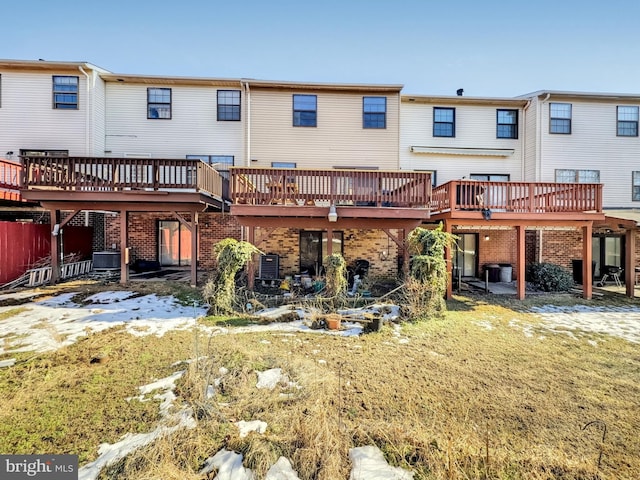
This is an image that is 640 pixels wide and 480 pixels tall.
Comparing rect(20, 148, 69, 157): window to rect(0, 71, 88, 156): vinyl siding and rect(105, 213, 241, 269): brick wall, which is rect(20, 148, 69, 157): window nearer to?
rect(0, 71, 88, 156): vinyl siding

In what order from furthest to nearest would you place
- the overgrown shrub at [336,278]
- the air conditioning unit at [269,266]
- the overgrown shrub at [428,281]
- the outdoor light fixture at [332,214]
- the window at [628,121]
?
the window at [628,121]
the air conditioning unit at [269,266]
the outdoor light fixture at [332,214]
the overgrown shrub at [336,278]
the overgrown shrub at [428,281]

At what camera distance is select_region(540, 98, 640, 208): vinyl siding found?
42.4ft

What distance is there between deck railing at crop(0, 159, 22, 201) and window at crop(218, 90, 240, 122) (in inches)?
275

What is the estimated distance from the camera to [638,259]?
12859 mm

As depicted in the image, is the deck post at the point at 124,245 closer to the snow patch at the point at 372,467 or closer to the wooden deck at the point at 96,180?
the wooden deck at the point at 96,180

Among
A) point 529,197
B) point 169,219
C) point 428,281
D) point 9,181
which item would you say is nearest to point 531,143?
point 529,197

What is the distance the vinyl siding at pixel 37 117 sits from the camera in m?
11.4

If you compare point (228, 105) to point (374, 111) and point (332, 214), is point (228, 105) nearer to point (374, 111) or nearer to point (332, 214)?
point (374, 111)

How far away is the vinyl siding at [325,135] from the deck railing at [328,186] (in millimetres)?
3607

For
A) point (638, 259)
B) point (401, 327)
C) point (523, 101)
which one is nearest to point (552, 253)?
point (638, 259)

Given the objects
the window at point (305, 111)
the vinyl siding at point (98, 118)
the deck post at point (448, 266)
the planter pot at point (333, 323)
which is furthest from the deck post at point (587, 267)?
the vinyl siding at point (98, 118)

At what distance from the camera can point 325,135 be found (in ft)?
40.2

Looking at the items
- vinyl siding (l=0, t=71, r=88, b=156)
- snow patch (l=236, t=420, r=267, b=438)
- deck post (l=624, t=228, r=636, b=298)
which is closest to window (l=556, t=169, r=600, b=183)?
deck post (l=624, t=228, r=636, b=298)

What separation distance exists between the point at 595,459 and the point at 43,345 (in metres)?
Answer: 8.03
